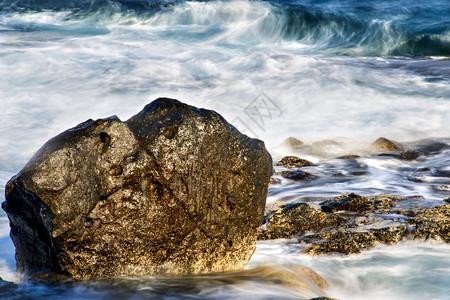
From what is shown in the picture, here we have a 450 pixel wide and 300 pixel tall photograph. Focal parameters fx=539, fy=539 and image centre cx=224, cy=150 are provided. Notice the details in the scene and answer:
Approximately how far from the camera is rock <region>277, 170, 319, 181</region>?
6532mm

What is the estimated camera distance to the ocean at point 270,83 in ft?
13.4

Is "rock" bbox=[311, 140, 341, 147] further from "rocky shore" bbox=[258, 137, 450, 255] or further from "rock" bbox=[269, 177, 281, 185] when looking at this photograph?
"rocky shore" bbox=[258, 137, 450, 255]

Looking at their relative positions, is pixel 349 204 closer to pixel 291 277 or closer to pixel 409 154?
pixel 291 277

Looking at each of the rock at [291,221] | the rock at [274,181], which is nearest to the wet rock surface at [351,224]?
the rock at [291,221]

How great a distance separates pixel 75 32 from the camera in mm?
18156

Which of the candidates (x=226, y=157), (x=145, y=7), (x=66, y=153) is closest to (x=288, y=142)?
(x=226, y=157)

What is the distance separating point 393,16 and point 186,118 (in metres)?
17.9

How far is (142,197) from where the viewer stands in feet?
10.6

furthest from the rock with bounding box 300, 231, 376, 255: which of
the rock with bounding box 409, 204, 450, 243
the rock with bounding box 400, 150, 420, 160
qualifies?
the rock with bounding box 400, 150, 420, 160

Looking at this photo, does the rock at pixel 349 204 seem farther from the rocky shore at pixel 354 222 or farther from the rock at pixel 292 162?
the rock at pixel 292 162

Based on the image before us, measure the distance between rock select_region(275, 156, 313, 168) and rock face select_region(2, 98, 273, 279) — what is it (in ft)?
12.0

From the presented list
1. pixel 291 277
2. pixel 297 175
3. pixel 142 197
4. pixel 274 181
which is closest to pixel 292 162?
pixel 297 175

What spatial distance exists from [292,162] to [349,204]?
2.26m

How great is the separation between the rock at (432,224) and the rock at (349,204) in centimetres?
52
